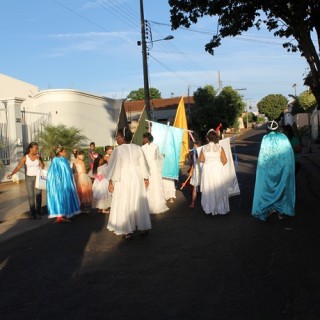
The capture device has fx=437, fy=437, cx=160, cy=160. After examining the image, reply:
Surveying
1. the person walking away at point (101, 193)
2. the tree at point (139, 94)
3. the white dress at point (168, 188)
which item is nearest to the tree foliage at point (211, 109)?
the tree at point (139, 94)

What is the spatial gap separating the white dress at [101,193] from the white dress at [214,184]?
2475mm

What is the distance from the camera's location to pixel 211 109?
1978 inches

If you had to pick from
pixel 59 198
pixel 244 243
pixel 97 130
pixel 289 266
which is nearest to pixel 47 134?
pixel 97 130

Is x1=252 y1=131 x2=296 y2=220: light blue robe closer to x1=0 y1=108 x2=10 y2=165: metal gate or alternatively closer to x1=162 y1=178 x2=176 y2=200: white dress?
x1=162 y1=178 x2=176 y2=200: white dress

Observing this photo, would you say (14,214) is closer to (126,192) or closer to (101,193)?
(101,193)

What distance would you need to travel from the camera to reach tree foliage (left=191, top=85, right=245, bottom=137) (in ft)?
165

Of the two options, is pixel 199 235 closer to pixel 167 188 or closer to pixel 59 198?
pixel 59 198

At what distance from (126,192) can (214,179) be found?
7.86 ft

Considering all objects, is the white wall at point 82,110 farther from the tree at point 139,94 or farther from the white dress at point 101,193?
the tree at point 139,94

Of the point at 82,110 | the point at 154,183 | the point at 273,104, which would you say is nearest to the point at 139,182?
the point at 154,183

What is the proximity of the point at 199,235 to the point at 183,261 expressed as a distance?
151 cm

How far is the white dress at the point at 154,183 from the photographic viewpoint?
962cm

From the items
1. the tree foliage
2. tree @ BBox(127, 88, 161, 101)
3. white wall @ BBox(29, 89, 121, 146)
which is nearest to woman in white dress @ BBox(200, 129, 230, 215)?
white wall @ BBox(29, 89, 121, 146)

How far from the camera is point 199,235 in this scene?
7273mm
